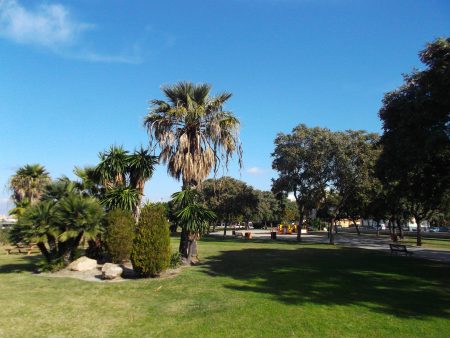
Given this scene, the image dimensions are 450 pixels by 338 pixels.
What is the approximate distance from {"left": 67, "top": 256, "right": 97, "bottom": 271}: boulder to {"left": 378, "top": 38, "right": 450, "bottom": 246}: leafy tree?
41.4ft

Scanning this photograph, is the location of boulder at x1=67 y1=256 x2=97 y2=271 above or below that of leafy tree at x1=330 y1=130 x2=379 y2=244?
below

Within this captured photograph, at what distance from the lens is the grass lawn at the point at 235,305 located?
7586 mm

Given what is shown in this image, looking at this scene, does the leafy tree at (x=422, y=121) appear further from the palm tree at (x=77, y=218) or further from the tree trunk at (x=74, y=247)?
the tree trunk at (x=74, y=247)

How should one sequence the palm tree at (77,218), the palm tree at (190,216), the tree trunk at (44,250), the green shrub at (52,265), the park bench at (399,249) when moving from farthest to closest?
the park bench at (399,249) → the palm tree at (190,216) → the tree trunk at (44,250) → the green shrub at (52,265) → the palm tree at (77,218)

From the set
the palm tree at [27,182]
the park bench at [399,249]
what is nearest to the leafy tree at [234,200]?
the palm tree at [27,182]

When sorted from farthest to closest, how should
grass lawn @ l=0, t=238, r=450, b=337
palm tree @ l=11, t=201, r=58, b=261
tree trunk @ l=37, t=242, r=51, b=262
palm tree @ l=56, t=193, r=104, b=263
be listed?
tree trunk @ l=37, t=242, r=51, b=262, palm tree @ l=56, t=193, r=104, b=263, palm tree @ l=11, t=201, r=58, b=261, grass lawn @ l=0, t=238, r=450, b=337

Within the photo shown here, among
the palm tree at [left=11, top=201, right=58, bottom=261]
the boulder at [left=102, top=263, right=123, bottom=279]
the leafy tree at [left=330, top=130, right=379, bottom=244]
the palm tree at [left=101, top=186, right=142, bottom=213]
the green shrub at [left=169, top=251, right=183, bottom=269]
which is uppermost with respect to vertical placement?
the leafy tree at [left=330, top=130, right=379, bottom=244]

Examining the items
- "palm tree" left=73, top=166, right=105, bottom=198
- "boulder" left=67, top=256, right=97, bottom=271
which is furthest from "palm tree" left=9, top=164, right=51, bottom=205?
"boulder" left=67, top=256, right=97, bottom=271

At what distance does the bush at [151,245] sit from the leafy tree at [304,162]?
77.2ft

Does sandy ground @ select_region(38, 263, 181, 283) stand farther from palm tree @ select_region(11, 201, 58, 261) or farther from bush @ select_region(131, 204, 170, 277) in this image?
palm tree @ select_region(11, 201, 58, 261)

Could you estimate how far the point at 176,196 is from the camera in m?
16.6

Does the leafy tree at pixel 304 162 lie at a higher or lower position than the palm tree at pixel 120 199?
higher

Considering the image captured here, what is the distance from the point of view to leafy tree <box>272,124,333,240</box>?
34.8 m

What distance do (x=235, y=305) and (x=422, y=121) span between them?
9867mm
